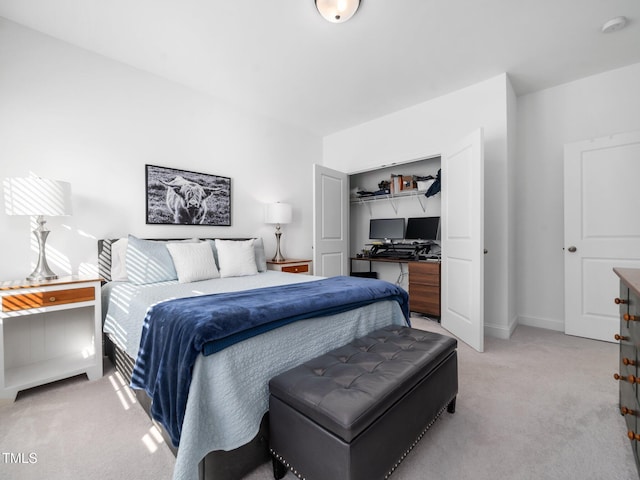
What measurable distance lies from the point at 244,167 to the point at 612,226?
4069 millimetres

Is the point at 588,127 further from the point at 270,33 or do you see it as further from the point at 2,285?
the point at 2,285

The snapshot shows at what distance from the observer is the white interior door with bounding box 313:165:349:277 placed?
12.8ft

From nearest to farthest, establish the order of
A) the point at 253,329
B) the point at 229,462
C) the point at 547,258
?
the point at 229,462, the point at 253,329, the point at 547,258

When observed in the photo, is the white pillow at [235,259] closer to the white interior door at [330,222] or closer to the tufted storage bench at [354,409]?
the white interior door at [330,222]

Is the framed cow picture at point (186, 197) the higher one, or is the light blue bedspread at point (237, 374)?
the framed cow picture at point (186, 197)

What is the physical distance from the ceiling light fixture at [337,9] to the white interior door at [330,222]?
Result: 1.82 metres

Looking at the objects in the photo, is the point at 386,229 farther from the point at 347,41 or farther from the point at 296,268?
the point at 347,41

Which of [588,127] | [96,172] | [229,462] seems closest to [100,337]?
[96,172]

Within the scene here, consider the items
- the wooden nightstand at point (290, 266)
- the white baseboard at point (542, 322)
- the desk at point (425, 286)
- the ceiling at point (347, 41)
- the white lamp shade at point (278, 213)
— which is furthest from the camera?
the white lamp shade at point (278, 213)

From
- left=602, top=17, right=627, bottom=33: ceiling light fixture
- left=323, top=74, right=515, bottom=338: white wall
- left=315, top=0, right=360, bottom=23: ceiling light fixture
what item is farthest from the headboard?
left=602, top=17, right=627, bottom=33: ceiling light fixture

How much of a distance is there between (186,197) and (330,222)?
188 cm

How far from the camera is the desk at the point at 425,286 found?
355 cm

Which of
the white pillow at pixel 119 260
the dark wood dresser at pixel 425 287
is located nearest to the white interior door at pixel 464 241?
the dark wood dresser at pixel 425 287

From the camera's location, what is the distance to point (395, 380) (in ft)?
4.02
